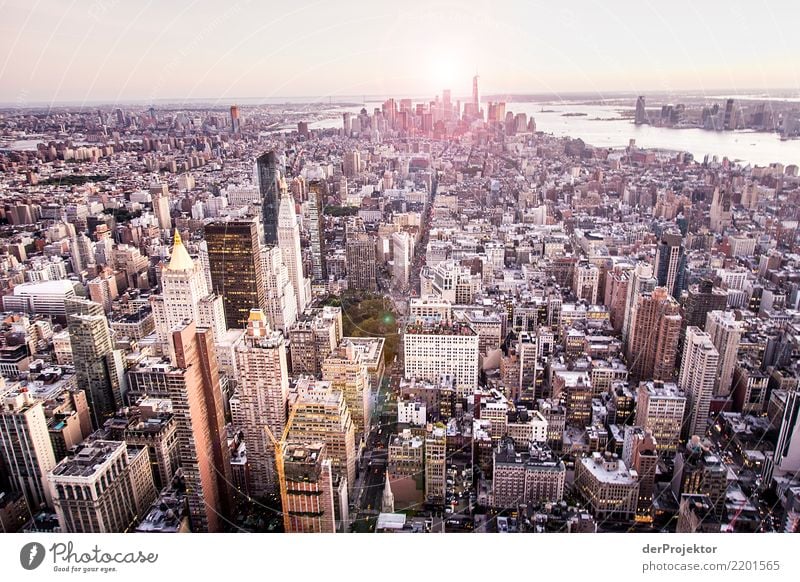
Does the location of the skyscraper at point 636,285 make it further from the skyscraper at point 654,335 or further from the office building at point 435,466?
the office building at point 435,466

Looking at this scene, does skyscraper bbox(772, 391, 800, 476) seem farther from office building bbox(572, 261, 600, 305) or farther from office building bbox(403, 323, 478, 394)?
office building bbox(572, 261, 600, 305)

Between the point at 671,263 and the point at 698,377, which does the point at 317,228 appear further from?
the point at 698,377

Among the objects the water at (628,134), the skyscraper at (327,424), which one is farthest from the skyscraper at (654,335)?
the skyscraper at (327,424)

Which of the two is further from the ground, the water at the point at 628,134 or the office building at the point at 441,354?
the water at the point at 628,134

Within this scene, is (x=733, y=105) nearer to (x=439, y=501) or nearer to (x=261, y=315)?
(x=439, y=501)

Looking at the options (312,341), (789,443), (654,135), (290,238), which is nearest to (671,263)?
(654,135)
